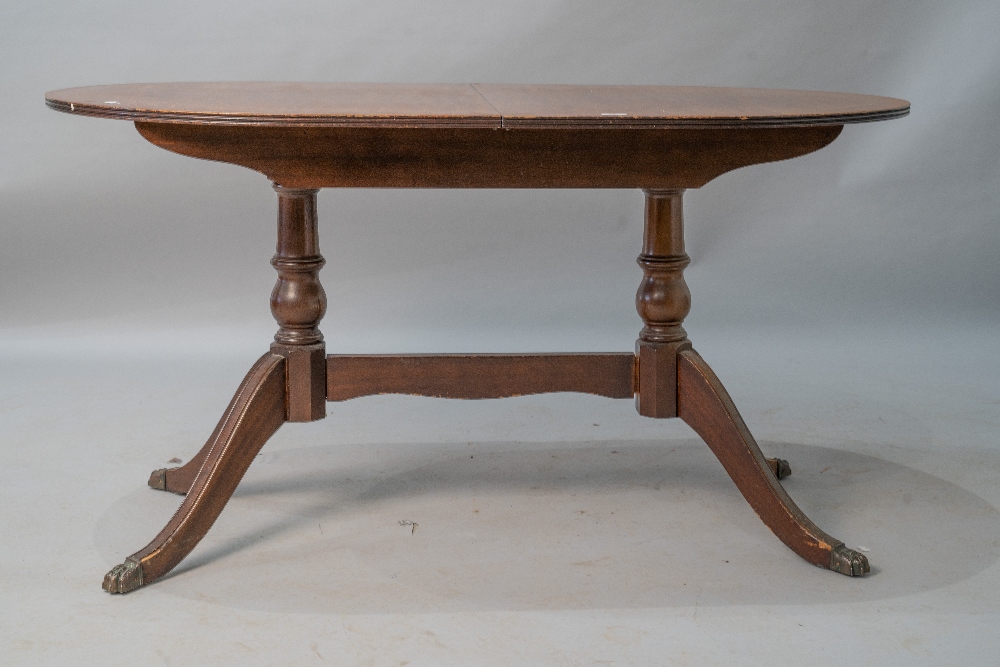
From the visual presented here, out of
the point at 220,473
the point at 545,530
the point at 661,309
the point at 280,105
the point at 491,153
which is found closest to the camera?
the point at 280,105

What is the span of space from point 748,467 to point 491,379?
57 centimetres

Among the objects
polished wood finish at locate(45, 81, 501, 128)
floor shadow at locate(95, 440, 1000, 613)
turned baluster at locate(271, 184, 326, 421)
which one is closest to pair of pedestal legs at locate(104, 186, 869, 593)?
turned baluster at locate(271, 184, 326, 421)

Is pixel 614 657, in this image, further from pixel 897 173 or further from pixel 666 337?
pixel 897 173

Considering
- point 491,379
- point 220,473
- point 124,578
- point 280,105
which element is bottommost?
point 124,578

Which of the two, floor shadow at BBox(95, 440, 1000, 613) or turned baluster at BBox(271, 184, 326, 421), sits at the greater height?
turned baluster at BBox(271, 184, 326, 421)

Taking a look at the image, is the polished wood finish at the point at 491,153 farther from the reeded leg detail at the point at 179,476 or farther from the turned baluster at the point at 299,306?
the reeded leg detail at the point at 179,476

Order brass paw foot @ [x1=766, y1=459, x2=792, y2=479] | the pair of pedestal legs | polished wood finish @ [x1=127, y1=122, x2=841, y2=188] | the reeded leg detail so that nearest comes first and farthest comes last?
polished wood finish @ [x1=127, y1=122, x2=841, y2=188] < the pair of pedestal legs < the reeded leg detail < brass paw foot @ [x1=766, y1=459, x2=792, y2=479]

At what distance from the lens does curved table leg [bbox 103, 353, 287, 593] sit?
2.47 meters

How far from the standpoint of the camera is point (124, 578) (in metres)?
2.43

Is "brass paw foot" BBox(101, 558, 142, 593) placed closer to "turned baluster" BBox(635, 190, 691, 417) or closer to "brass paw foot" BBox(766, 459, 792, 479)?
"turned baluster" BBox(635, 190, 691, 417)

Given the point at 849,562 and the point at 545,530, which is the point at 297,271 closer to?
the point at 545,530

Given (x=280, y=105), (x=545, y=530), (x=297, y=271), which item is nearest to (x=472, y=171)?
(x=280, y=105)

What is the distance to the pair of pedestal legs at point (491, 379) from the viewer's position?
2.64 meters

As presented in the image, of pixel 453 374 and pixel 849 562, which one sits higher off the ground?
pixel 453 374
